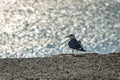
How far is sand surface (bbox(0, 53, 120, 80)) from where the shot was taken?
15.2m

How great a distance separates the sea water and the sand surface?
7269mm

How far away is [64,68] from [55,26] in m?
19.9

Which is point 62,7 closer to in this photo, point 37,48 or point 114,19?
point 114,19

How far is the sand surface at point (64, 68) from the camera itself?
1519cm

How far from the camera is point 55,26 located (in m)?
36.6

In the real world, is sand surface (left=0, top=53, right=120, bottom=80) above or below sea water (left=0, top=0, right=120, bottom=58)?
below

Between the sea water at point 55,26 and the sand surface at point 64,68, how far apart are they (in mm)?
7269

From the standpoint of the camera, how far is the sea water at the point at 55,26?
1133 inches

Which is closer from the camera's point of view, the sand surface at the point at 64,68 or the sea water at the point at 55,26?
the sand surface at the point at 64,68

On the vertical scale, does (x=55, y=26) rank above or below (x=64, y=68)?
above

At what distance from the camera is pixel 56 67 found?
55.8 ft

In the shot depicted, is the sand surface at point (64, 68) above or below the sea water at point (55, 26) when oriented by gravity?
below

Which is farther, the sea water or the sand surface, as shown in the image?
the sea water

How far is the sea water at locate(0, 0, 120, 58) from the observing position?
28.8 meters
